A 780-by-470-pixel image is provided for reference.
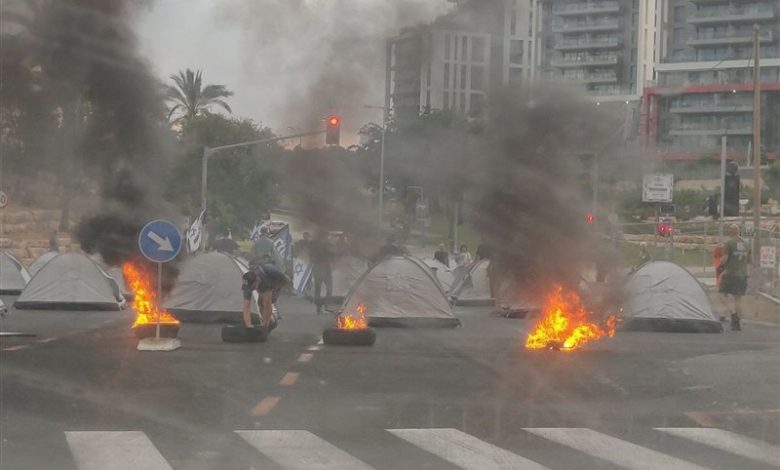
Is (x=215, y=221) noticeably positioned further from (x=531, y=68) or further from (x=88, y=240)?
(x=531, y=68)

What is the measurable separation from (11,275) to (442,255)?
1335 centimetres

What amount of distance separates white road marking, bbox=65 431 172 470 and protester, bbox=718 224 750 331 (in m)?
14.5

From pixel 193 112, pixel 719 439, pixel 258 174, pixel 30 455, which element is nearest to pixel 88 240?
pixel 258 174

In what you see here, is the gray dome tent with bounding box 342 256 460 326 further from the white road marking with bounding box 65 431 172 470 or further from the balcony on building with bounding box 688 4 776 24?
the white road marking with bounding box 65 431 172 470

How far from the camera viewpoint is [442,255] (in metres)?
24.5

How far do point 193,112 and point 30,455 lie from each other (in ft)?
62.5

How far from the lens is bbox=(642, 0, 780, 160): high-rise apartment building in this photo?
1812cm

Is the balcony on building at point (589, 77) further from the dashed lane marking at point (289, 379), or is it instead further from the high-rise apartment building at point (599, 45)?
the dashed lane marking at point (289, 379)

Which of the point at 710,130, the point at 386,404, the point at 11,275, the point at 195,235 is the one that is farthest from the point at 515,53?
the point at 11,275

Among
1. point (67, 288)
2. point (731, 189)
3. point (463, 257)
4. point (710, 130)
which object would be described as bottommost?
point (67, 288)

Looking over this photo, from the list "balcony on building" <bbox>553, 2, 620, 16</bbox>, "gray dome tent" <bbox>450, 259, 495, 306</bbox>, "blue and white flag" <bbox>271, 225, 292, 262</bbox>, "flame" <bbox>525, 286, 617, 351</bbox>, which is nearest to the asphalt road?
"flame" <bbox>525, 286, 617, 351</bbox>

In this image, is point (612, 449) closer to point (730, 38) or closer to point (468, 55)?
point (468, 55)

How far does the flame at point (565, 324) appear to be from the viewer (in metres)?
16.7

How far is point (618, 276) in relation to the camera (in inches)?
691
